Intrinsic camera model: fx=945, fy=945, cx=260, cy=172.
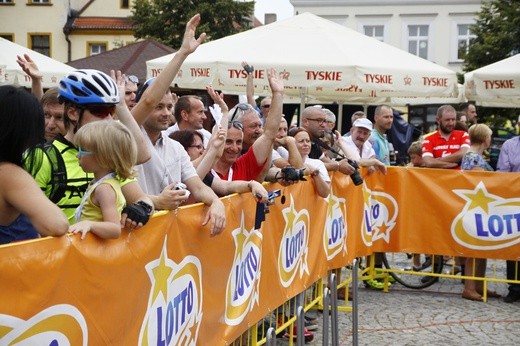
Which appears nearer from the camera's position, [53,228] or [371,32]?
[53,228]

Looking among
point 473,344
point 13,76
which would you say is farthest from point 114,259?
point 13,76

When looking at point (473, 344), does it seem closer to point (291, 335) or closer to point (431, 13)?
point (291, 335)

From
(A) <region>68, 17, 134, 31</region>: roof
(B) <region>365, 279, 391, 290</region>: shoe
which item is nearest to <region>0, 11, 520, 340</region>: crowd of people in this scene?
(B) <region>365, 279, 391, 290</region>: shoe

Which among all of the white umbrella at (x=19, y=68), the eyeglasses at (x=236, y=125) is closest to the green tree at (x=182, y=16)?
the white umbrella at (x=19, y=68)

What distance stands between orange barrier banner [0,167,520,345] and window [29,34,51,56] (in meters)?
55.5

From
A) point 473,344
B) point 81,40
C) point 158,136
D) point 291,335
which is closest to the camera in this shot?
point 158,136

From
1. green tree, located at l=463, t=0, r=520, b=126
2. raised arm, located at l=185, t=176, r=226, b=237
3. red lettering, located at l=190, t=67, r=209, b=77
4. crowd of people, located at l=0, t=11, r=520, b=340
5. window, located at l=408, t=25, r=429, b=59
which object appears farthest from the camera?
window, located at l=408, t=25, r=429, b=59

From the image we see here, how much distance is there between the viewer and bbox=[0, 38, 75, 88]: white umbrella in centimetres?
1264

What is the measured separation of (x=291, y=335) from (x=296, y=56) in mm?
4943

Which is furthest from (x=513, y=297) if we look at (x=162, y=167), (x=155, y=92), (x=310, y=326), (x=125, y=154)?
(x=125, y=154)

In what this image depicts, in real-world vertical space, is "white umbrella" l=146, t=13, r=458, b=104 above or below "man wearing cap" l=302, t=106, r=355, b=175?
above

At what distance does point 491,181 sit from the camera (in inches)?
427

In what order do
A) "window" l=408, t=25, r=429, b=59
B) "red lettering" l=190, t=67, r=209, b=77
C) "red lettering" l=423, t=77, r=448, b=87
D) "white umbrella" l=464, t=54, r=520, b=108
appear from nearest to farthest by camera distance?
"red lettering" l=190, t=67, r=209, b=77 → "red lettering" l=423, t=77, r=448, b=87 → "white umbrella" l=464, t=54, r=520, b=108 → "window" l=408, t=25, r=429, b=59

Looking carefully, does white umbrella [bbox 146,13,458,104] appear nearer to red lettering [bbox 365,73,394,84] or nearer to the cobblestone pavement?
red lettering [bbox 365,73,394,84]
